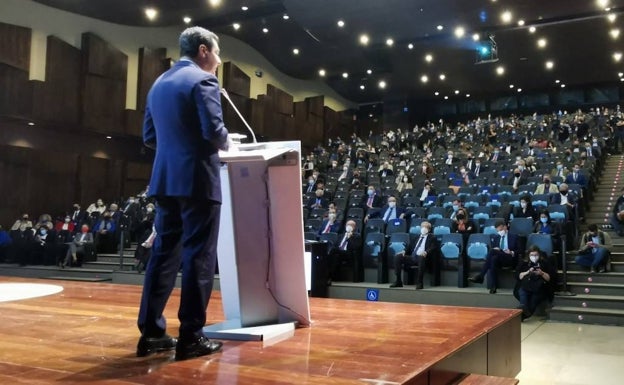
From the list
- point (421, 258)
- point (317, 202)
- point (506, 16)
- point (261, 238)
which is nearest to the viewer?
point (261, 238)

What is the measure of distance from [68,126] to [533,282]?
10.9 metres

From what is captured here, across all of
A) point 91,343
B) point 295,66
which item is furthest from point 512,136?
point 91,343

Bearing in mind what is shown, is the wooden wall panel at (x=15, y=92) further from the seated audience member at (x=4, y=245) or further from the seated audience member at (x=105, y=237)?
the seated audience member at (x=105, y=237)

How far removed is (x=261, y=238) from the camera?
2.27m

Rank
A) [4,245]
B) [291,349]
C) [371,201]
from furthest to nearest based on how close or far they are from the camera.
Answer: [4,245], [371,201], [291,349]

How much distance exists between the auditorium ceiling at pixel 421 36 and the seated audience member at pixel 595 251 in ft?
24.1

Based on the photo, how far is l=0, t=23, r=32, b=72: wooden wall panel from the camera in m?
11.1

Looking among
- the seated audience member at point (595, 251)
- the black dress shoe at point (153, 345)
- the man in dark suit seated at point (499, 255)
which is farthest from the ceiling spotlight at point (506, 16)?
the black dress shoe at point (153, 345)

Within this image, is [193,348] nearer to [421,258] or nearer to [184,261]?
[184,261]

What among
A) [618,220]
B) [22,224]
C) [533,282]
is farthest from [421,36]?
[22,224]

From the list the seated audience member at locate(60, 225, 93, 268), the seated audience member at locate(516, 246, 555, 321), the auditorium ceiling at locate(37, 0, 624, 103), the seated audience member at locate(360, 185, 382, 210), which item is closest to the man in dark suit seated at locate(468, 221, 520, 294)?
the seated audience member at locate(516, 246, 555, 321)

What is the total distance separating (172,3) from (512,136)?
8914 mm

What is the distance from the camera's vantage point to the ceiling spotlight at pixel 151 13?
498 inches

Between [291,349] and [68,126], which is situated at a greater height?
[68,126]
